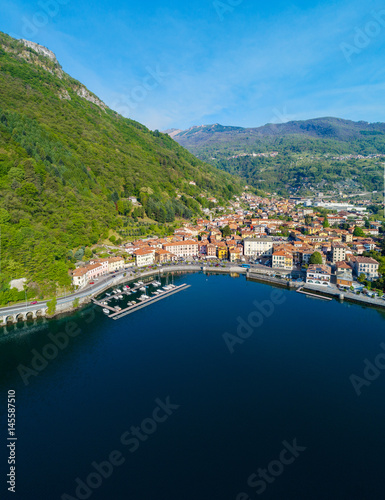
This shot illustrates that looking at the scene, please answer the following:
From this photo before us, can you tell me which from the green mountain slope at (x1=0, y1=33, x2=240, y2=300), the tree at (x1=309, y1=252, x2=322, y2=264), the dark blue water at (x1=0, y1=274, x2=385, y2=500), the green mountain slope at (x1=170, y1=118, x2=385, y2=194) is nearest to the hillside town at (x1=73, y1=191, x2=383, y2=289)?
the tree at (x1=309, y1=252, x2=322, y2=264)

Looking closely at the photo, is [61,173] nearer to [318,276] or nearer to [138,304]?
[138,304]

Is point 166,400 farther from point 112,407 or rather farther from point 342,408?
point 342,408

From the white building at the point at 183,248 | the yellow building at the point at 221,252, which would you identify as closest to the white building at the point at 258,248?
the yellow building at the point at 221,252

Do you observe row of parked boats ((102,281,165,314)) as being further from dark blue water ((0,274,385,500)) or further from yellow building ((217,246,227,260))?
yellow building ((217,246,227,260))

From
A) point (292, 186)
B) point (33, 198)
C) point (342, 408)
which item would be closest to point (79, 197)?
point (33, 198)

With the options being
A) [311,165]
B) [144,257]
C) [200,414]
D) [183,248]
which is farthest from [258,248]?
[311,165]

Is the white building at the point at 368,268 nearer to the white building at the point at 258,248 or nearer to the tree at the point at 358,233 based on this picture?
the white building at the point at 258,248
